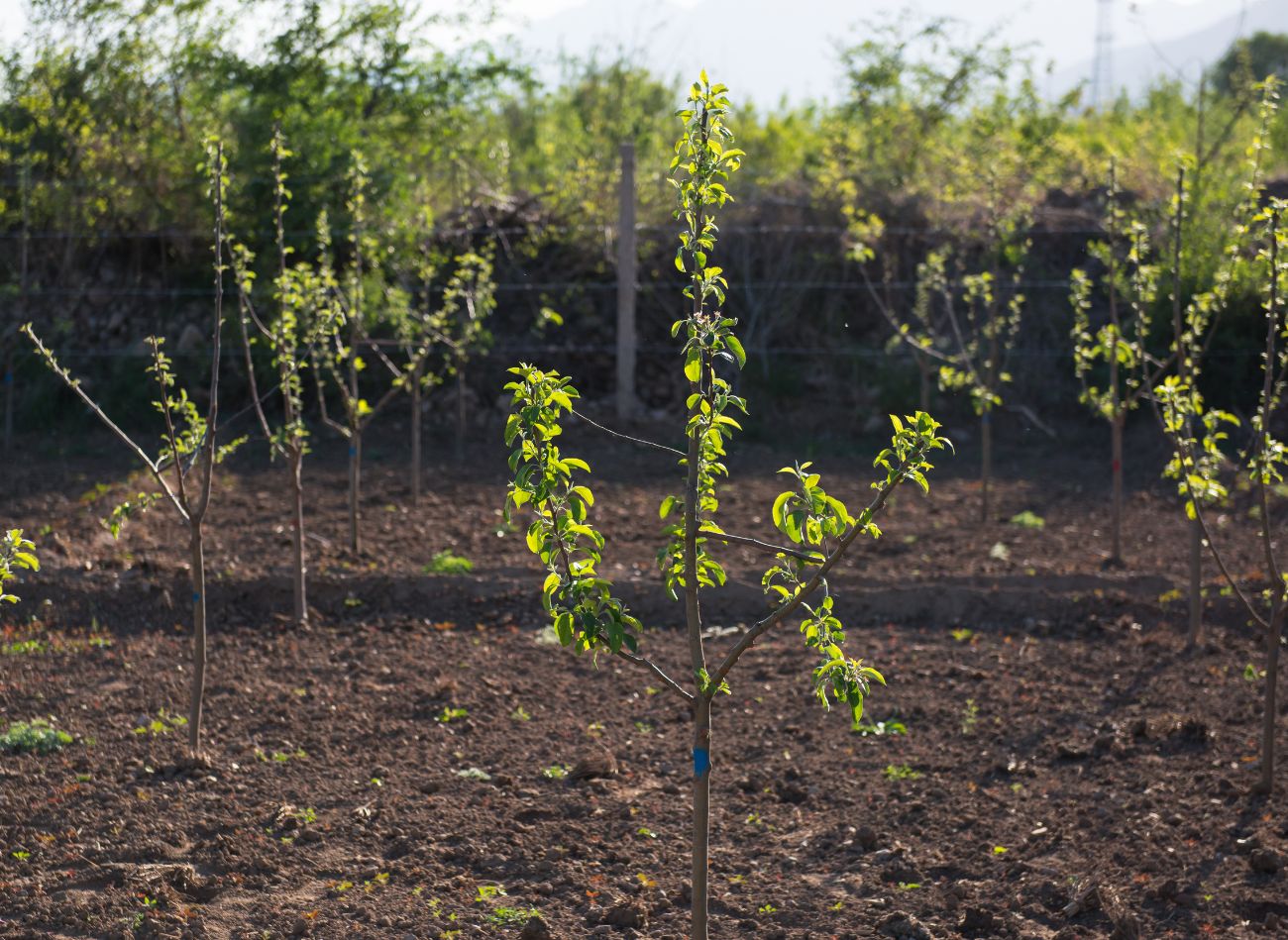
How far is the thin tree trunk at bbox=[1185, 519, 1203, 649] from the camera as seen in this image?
6074 millimetres

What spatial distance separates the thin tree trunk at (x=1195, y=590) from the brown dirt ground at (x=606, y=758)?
A: 8 cm

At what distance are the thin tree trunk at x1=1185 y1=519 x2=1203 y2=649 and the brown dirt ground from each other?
0.08 meters

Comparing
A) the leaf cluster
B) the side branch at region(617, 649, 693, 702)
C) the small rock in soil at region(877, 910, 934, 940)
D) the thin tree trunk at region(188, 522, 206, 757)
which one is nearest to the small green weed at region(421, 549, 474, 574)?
the thin tree trunk at region(188, 522, 206, 757)

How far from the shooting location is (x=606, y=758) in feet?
16.4

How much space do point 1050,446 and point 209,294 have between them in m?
7.47

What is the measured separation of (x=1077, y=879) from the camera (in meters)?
4.12

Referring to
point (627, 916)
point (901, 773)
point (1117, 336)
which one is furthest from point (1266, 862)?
point (1117, 336)

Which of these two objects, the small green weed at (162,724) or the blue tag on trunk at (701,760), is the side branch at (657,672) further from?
the small green weed at (162,724)

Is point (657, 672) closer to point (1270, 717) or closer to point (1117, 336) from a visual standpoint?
point (1270, 717)

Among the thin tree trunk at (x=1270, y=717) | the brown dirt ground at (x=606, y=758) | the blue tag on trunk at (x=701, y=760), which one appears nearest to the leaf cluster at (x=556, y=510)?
the blue tag on trunk at (x=701, y=760)

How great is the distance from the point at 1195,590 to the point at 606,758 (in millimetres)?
3028

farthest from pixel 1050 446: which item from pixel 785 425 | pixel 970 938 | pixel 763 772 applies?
pixel 970 938

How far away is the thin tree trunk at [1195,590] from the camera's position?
239 inches

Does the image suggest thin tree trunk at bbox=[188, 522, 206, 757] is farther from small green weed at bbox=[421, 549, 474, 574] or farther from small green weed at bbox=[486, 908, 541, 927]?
small green weed at bbox=[421, 549, 474, 574]
